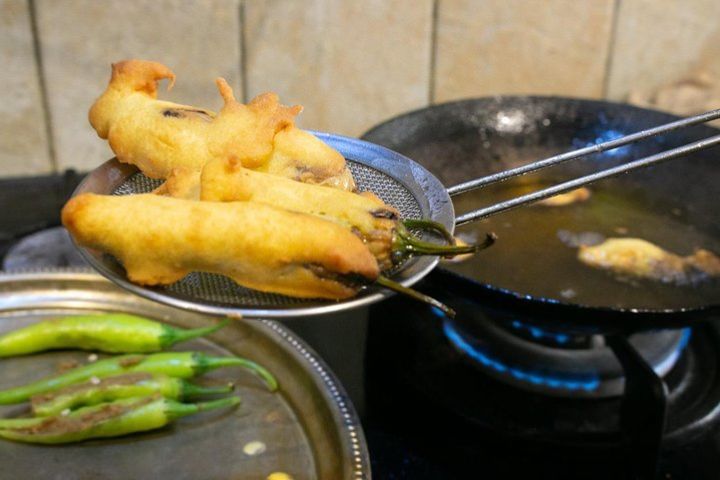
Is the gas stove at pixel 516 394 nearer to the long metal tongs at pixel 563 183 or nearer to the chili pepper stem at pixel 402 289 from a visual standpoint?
the long metal tongs at pixel 563 183

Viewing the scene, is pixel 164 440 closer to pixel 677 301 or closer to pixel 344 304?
pixel 344 304

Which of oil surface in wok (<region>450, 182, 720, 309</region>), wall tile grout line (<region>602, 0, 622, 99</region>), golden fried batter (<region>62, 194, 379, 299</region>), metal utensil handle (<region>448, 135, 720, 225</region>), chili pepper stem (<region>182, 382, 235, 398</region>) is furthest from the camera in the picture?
wall tile grout line (<region>602, 0, 622, 99</region>)

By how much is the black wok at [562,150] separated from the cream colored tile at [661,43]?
758 millimetres

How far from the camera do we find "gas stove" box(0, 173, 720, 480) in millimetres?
1375

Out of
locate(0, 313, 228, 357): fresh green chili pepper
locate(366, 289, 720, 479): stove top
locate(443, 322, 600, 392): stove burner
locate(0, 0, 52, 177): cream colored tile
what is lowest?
locate(366, 289, 720, 479): stove top

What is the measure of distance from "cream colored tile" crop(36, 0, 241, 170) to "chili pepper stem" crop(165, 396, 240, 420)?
1227 mm

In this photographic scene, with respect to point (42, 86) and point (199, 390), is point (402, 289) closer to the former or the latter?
point (199, 390)

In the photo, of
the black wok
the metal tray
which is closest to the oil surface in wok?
the black wok

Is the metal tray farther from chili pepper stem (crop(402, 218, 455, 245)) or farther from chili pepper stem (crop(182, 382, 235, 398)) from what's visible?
chili pepper stem (crop(402, 218, 455, 245))

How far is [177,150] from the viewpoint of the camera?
1.03 metres

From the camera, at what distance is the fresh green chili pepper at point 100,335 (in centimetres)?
146

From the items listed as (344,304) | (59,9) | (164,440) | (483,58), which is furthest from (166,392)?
(483,58)

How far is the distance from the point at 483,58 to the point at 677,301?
1.28 metres

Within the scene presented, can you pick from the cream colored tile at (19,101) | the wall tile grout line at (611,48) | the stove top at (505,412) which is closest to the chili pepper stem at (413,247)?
the stove top at (505,412)
